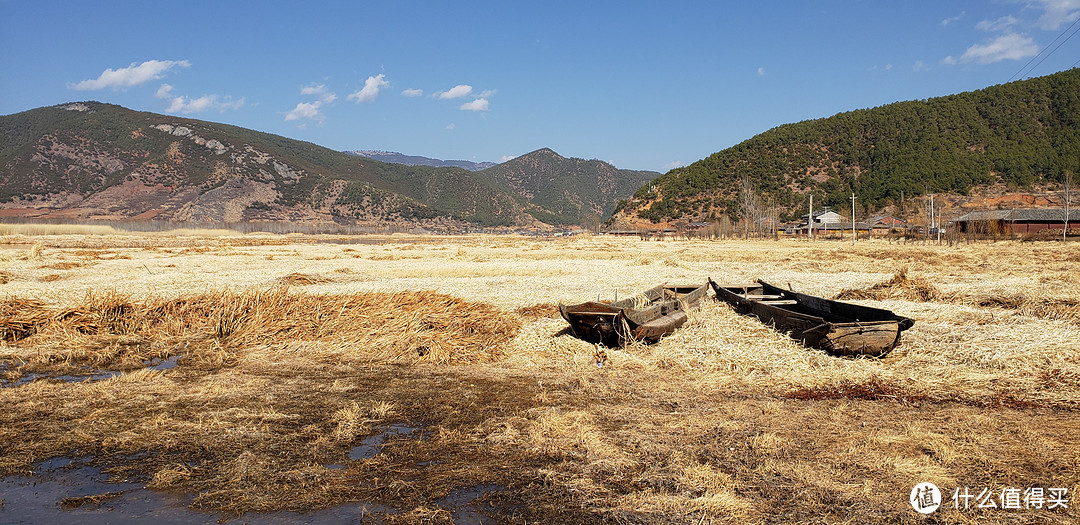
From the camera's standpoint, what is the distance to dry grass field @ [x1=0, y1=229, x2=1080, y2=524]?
5.46 metres

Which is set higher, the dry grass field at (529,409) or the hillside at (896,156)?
the hillside at (896,156)

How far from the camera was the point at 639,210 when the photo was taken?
126 metres

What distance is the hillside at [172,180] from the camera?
139 metres

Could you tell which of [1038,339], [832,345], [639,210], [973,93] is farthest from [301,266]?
[973,93]

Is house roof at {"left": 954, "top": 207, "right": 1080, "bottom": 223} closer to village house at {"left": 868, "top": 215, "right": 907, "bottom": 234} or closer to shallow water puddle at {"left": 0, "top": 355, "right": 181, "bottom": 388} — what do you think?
village house at {"left": 868, "top": 215, "right": 907, "bottom": 234}

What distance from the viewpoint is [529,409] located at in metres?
8.15

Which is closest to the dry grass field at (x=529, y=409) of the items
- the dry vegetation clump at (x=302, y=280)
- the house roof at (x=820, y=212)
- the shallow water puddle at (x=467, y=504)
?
the shallow water puddle at (x=467, y=504)

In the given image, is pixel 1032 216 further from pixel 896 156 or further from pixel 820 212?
pixel 896 156

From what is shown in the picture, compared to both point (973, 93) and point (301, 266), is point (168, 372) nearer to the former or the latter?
point (301, 266)

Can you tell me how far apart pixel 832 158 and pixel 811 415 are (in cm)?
12576

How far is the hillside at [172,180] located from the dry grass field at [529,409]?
13720 centimetres

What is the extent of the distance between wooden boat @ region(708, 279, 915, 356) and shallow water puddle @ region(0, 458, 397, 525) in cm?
830

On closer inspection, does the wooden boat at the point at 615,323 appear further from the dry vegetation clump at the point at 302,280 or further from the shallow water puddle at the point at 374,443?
the dry vegetation clump at the point at 302,280

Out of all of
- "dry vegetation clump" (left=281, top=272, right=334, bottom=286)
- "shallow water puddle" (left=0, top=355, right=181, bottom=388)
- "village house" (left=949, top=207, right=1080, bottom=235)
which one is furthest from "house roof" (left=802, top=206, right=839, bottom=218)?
"shallow water puddle" (left=0, top=355, right=181, bottom=388)
